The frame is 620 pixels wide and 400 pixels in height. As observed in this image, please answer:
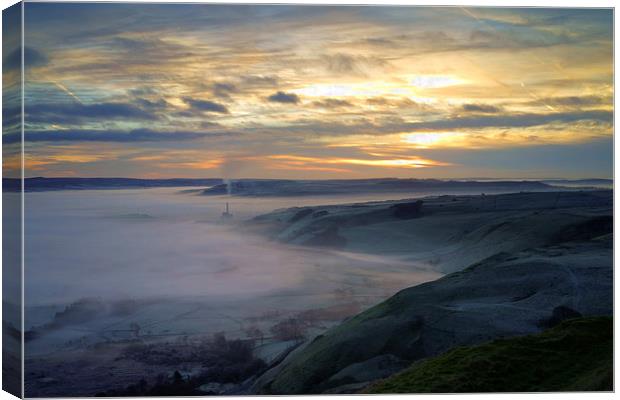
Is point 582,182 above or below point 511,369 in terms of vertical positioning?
above

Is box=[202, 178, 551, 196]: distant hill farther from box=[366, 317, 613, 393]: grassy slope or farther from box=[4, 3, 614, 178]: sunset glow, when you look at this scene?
box=[366, 317, 613, 393]: grassy slope

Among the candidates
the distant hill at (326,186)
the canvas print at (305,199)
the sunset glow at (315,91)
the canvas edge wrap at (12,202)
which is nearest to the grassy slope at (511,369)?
the canvas print at (305,199)

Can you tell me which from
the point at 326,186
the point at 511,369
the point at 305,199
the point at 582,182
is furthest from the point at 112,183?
the point at 582,182

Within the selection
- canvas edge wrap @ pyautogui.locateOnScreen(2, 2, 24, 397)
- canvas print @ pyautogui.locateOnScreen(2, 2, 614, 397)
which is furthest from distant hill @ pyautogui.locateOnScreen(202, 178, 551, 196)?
canvas edge wrap @ pyautogui.locateOnScreen(2, 2, 24, 397)

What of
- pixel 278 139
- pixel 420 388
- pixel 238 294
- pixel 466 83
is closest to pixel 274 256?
pixel 238 294

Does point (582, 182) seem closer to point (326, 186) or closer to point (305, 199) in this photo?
point (326, 186)

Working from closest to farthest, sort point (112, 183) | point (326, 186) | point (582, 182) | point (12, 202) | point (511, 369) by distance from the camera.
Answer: point (511, 369) → point (12, 202) → point (112, 183) → point (326, 186) → point (582, 182)
